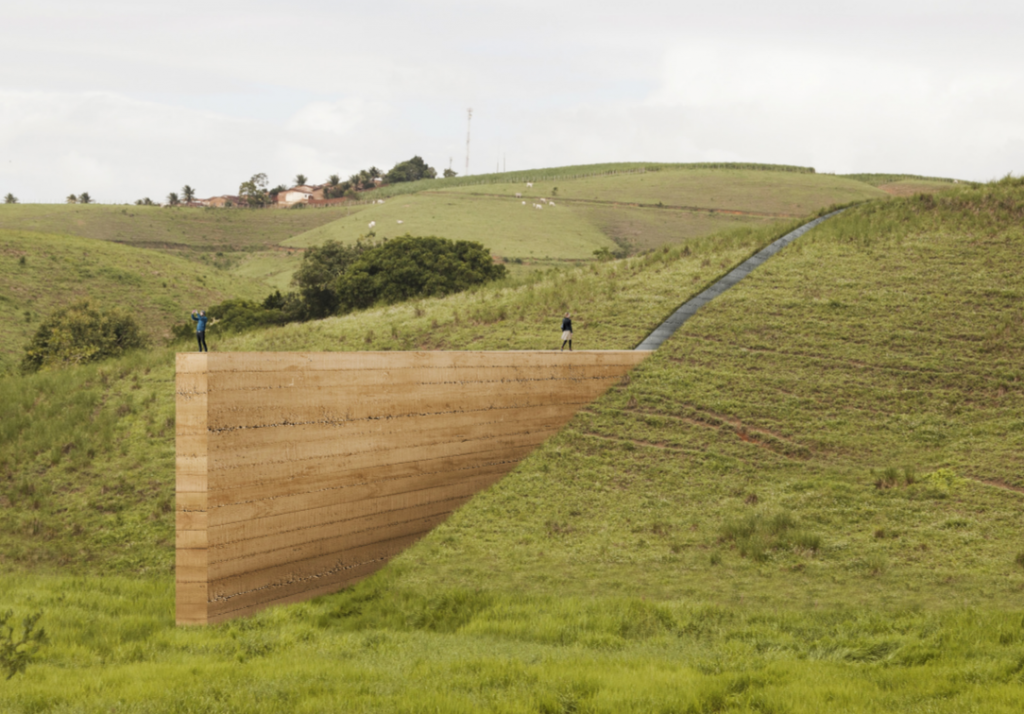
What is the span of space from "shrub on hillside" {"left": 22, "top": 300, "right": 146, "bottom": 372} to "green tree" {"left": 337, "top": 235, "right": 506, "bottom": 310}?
35.6ft

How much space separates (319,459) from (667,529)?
6.30m

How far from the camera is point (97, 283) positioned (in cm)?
5591

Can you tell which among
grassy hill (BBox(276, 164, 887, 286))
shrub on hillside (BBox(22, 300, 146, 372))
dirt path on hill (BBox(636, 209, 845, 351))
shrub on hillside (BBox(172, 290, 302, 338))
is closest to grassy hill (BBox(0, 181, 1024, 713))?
dirt path on hill (BBox(636, 209, 845, 351))

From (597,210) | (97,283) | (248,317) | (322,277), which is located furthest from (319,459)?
(597,210)

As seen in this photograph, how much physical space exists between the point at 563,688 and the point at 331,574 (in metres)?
5.34

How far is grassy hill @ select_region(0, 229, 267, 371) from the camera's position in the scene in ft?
164

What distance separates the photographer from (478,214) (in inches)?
3391

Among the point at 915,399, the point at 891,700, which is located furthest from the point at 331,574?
the point at 915,399

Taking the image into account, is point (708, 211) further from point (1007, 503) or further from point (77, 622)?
point (77, 622)

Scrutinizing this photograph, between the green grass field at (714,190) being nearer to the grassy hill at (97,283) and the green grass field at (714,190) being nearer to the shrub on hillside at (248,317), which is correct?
the grassy hill at (97,283)

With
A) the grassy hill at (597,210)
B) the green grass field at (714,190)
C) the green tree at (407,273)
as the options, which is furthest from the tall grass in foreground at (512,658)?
the green grass field at (714,190)

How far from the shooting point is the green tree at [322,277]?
3862cm

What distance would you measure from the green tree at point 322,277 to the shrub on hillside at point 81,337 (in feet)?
28.7

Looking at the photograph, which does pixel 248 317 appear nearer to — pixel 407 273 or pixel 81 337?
pixel 81 337
